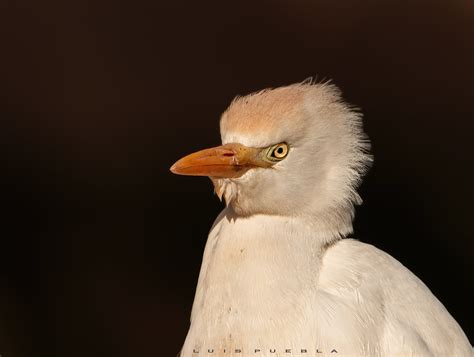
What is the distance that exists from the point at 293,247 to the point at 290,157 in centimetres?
16

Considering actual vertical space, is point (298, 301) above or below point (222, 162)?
below

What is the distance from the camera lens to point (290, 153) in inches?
45.1

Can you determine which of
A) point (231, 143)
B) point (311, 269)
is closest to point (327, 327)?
point (311, 269)

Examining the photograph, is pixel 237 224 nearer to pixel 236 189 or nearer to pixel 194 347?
pixel 236 189

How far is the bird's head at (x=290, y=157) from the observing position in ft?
3.71

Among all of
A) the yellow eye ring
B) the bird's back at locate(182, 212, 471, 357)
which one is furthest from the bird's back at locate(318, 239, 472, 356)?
the yellow eye ring

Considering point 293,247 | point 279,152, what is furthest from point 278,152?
point 293,247

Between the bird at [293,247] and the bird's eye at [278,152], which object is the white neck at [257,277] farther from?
the bird's eye at [278,152]

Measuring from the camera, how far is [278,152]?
115 centimetres

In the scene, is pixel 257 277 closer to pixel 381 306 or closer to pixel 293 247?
pixel 293 247

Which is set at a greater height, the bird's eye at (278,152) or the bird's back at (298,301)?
the bird's eye at (278,152)

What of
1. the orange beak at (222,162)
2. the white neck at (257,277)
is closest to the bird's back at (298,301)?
the white neck at (257,277)

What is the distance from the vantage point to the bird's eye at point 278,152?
3.75 ft

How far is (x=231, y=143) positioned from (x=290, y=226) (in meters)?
0.18
